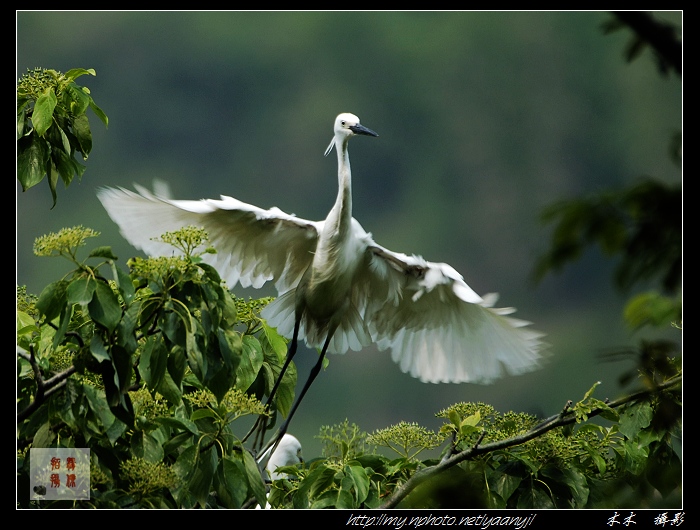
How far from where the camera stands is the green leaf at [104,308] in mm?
1543

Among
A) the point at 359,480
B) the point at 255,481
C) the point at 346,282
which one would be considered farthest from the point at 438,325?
the point at 255,481

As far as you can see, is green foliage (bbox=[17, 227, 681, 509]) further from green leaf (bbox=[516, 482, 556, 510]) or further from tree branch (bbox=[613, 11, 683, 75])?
tree branch (bbox=[613, 11, 683, 75])

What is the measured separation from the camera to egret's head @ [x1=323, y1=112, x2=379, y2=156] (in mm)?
2791

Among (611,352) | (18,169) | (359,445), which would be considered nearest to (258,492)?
(359,445)

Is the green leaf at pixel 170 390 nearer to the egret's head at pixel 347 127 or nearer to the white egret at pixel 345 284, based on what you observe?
the white egret at pixel 345 284

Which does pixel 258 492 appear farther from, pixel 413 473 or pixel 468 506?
pixel 468 506

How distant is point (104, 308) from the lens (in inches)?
61.0

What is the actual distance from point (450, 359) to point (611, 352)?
2106 mm

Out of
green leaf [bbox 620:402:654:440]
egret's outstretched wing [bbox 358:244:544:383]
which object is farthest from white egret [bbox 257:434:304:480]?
green leaf [bbox 620:402:654:440]

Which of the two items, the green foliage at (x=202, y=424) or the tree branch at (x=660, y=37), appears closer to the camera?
the tree branch at (x=660, y=37)

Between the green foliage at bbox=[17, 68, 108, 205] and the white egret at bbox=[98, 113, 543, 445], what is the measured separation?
42 cm

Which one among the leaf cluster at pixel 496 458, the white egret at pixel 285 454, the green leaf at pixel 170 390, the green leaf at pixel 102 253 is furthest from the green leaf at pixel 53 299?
the white egret at pixel 285 454

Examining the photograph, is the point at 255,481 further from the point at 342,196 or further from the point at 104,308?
the point at 342,196

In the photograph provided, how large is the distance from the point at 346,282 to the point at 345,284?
10mm
